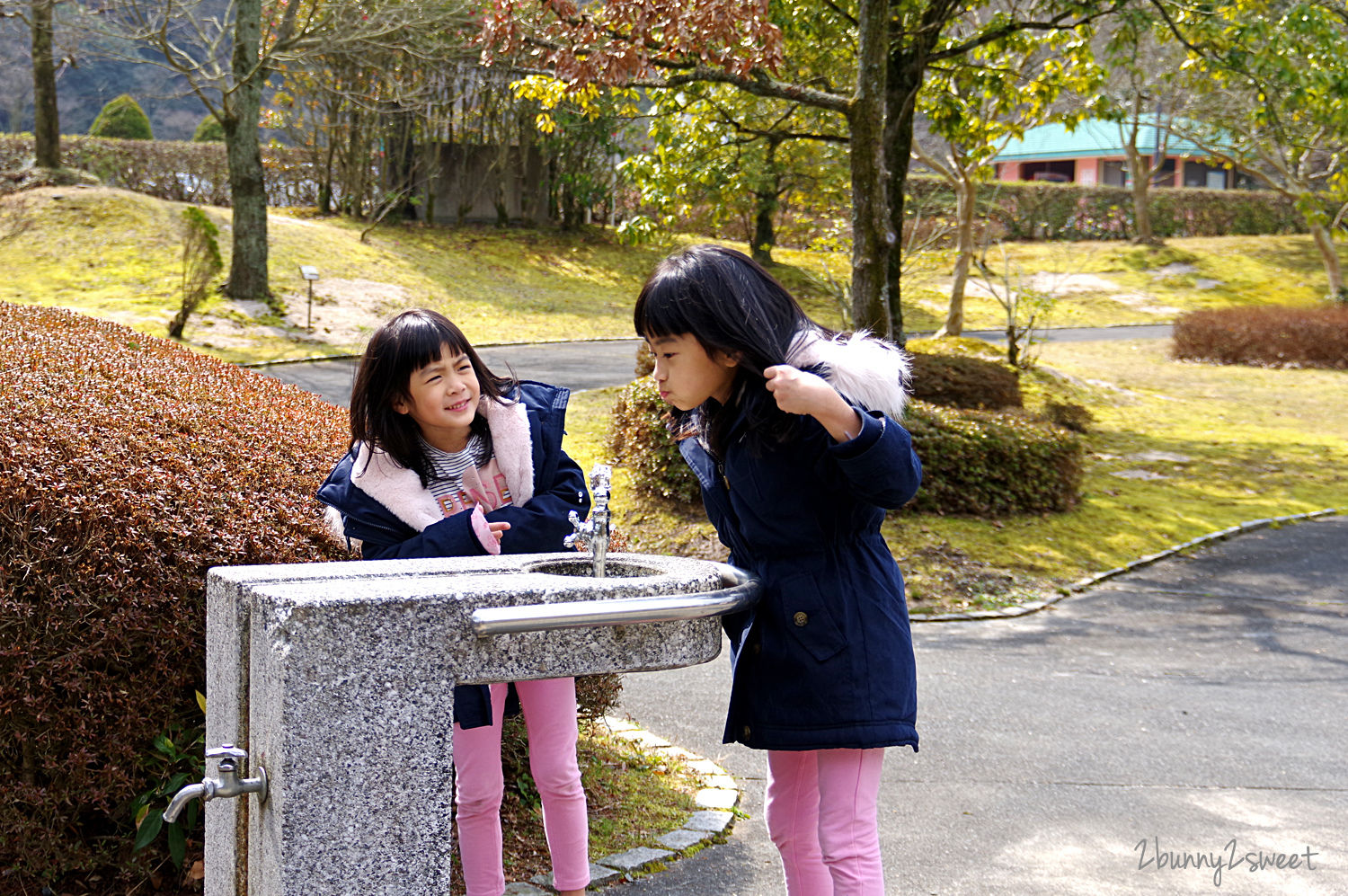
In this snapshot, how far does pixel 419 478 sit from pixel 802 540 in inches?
37.5

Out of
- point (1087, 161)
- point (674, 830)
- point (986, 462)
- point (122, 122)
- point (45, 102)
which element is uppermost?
point (1087, 161)

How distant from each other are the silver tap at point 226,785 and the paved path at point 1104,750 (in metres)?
1.67

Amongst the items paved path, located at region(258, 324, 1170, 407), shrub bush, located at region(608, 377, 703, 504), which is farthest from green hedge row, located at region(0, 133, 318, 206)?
shrub bush, located at region(608, 377, 703, 504)

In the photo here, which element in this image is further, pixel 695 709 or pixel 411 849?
pixel 695 709

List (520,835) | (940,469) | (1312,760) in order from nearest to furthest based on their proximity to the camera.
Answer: (520,835) < (1312,760) < (940,469)

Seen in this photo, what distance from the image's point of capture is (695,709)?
5.05 meters

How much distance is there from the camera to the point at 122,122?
3108 cm

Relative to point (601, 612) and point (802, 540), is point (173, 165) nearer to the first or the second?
point (802, 540)

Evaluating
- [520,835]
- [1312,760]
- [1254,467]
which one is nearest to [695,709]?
[520,835]

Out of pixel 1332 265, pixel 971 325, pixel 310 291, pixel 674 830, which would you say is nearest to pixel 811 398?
pixel 674 830

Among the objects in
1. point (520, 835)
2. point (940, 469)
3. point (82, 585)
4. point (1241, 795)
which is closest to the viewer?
point (82, 585)

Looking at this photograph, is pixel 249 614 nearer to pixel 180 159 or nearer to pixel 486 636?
pixel 486 636

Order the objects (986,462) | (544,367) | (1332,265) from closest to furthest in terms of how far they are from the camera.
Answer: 1. (986,462)
2. (544,367)
3. (1332,265)

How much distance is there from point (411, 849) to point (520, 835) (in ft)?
5.56
